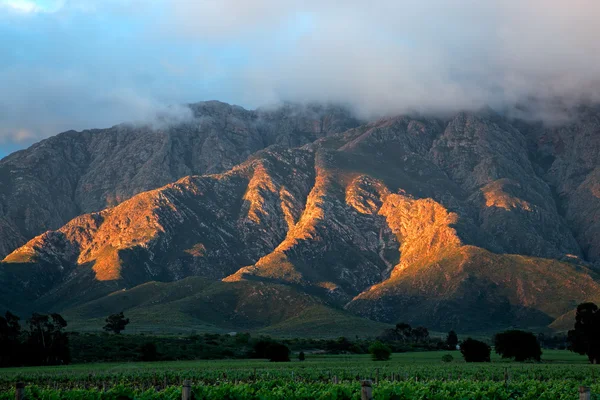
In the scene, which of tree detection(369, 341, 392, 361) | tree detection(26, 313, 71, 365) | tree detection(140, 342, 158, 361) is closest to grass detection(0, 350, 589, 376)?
tree detection(369, 341, 392, 361)

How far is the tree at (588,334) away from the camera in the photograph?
13075 cm

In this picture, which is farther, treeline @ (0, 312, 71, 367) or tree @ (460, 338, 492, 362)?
tree @ (460, 338, 492, 362)

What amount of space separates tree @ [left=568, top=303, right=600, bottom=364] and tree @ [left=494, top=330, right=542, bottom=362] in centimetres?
749

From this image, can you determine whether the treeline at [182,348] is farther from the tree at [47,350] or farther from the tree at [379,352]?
the tree at [379,352]

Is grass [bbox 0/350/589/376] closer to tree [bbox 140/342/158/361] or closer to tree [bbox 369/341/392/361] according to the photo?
tree [bbox 369/341/392/361]

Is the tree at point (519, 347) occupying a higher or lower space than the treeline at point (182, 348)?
lower

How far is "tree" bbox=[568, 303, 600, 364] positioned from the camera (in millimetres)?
130750

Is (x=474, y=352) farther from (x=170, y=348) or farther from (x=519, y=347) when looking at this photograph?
(x=170, y=348)

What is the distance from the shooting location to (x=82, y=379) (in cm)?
8156

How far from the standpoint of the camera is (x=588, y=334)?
5290 inches

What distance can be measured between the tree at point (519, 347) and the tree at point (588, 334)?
749cm

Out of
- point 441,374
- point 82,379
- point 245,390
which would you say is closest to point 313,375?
point 441,374

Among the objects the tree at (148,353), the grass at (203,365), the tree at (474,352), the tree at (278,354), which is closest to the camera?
the grass at (203,365)

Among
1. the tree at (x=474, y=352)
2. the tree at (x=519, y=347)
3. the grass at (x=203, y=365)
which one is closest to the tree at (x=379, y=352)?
the grass at (x=203, y=365)
